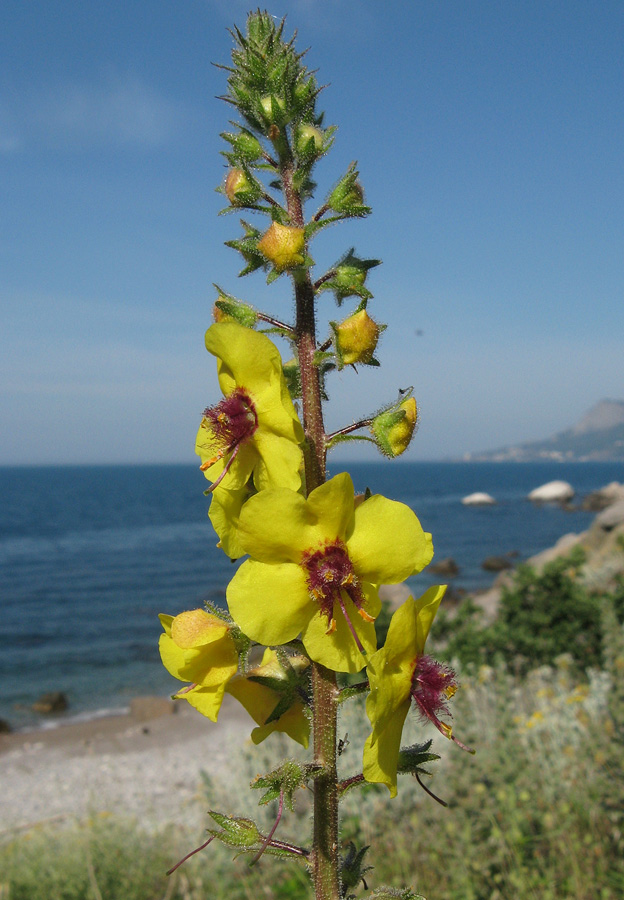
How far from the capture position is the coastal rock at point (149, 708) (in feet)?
55.2

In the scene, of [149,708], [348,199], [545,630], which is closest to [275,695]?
[348,199]

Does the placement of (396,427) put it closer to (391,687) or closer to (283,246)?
(283,246)

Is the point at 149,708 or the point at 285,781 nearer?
the point at 285,781

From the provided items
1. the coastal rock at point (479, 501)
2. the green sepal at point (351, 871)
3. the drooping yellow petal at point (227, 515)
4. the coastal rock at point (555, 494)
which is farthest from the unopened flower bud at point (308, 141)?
the coastal rock at point (555, 494)

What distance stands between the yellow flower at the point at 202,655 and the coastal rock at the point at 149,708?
1622cm

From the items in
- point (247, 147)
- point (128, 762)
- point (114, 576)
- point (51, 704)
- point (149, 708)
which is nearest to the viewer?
point (247, 147)

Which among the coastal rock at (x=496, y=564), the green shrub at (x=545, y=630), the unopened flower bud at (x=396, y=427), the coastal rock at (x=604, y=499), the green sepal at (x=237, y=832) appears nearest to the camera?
the green sepal at (x=237, y=832)

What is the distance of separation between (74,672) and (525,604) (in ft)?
52.9

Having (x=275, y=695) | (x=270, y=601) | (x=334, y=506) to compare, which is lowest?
(x=275, y=695)

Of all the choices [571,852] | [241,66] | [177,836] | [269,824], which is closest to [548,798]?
[571,852]

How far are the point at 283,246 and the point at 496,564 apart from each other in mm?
38488

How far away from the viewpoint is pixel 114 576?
125ft

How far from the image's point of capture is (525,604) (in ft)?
33.9

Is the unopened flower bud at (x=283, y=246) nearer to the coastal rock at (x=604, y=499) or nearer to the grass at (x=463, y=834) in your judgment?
the grass at (x=463, y=834)
